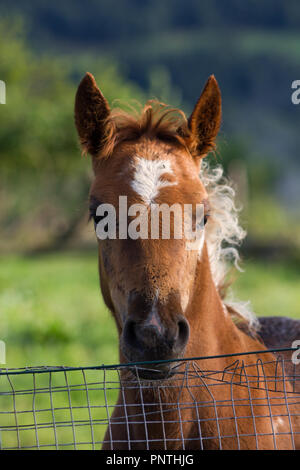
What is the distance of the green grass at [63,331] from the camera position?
6.32 m

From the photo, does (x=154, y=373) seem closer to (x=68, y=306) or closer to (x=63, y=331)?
(x=63, y=331)

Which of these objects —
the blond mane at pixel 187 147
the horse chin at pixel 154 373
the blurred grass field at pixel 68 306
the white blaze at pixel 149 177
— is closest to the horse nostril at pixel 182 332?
the horse chin at pixel 154 373

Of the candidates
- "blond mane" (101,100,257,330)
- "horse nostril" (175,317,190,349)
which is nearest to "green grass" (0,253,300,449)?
"blond mane" (101,100,257,330)

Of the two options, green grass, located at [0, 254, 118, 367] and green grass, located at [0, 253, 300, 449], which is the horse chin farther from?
green grass, located at [0, 254, 118, 367]

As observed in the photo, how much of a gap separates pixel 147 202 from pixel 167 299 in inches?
19.8

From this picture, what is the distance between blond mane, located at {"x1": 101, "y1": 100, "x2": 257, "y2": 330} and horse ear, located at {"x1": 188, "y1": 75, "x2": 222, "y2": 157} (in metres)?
0.04

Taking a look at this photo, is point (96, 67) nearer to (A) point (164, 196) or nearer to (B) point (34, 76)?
(B) point (34, 76)

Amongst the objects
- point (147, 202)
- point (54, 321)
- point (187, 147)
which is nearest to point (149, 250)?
point (147, 202)

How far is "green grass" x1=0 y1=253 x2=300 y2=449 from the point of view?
6.32m

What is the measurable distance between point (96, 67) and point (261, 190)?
1727 cm

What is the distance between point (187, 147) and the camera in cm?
316

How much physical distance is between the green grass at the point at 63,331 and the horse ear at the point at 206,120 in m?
1.44
